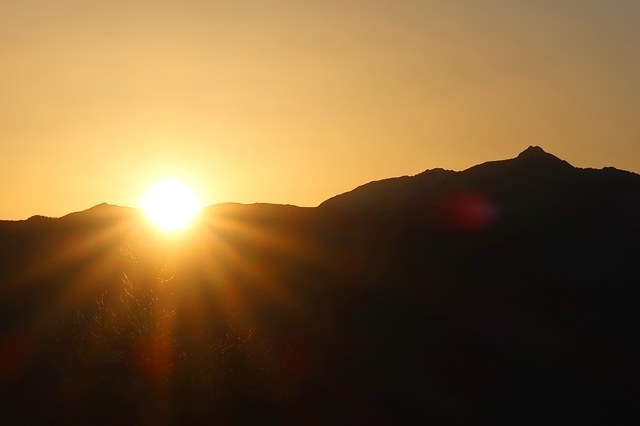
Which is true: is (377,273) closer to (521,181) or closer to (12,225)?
(521,181)

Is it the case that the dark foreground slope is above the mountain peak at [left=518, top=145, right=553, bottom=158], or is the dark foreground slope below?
below

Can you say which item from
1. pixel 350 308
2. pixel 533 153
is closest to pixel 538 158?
pixel 533 153

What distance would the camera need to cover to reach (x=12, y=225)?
8394cm

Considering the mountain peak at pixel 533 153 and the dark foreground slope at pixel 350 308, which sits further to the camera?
the mountain peak at pixel 533 153

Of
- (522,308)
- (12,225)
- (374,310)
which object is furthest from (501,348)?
(12,225)

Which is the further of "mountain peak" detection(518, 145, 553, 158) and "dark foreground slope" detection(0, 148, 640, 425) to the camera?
"mountain peak" detection(518, 145, 553, 158)

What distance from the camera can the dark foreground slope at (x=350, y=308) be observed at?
35.3 metres

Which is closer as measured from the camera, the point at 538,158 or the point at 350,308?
the point at 350,308

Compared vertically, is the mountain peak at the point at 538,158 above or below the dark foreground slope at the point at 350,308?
above

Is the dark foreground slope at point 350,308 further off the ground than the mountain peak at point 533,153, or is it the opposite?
the mountain peak at point 533,153

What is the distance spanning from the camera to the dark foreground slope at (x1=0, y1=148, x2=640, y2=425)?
35.3 meters

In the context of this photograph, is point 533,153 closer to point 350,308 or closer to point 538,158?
point 538,158

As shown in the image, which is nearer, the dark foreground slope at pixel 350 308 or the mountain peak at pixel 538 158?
the dark foreground slope at pixel 350 308

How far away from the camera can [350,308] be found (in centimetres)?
6650
